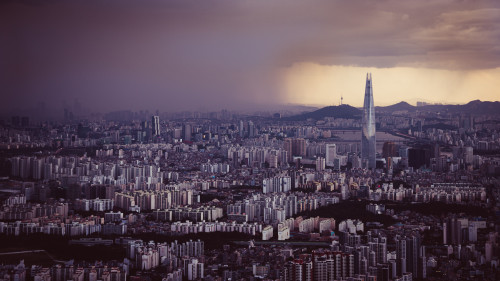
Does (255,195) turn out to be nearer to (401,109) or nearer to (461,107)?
(401,109)

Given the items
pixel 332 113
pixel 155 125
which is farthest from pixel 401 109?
pixel 155 125

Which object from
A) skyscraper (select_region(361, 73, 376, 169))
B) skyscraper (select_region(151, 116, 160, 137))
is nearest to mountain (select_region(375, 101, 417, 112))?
skyscraper (select_region(361, 73, 376, 169))

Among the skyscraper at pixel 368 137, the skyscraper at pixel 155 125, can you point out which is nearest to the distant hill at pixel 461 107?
the skyscraper at pixel 368 137

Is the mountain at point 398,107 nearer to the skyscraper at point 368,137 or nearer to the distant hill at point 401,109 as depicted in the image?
the distant hill at point 401,109

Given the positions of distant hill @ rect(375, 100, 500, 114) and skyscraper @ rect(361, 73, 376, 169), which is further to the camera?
skyscraper @ rect(361, 73, 376, 169)

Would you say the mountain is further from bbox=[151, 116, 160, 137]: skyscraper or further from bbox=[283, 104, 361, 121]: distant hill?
bbox=[151, 116, 160, 137]: skyscraper

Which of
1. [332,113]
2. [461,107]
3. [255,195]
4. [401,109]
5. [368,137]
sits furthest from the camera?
[368,137]
